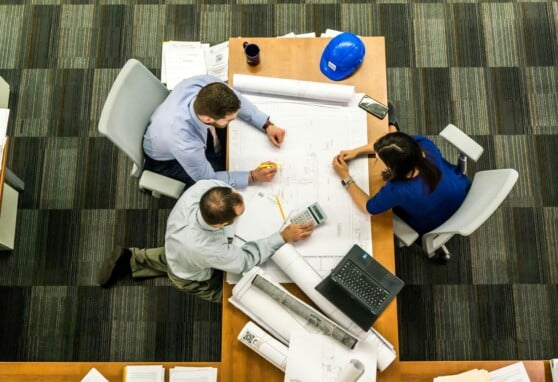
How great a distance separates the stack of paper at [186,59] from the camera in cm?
270

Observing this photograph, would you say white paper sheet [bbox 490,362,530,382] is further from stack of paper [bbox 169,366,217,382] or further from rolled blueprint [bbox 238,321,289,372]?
stack of paper [bbox 169,366,217,382]

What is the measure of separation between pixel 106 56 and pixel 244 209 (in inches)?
70.7

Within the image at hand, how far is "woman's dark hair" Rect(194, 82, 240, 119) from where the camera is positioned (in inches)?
70.9

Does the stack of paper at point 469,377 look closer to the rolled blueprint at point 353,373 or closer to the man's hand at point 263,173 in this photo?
the rolled blueprint at point 353,373

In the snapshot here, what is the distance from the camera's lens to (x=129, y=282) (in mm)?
2646

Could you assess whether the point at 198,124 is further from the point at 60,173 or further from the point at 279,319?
the point at 60,173

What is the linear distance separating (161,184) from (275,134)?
1.70 feet

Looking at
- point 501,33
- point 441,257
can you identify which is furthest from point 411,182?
point 501,33

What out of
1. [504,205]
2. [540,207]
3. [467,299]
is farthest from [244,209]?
[540,207]

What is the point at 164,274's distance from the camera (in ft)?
8.60

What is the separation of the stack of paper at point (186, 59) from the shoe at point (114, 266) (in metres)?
0.94

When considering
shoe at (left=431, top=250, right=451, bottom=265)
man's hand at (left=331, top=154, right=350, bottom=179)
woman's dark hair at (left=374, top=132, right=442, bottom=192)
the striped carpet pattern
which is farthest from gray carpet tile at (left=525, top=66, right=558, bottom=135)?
man's hand at (left=331, top=154, right=350, bottom=179)

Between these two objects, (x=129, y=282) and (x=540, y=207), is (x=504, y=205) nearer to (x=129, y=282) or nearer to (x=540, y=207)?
(x=540, y=207)

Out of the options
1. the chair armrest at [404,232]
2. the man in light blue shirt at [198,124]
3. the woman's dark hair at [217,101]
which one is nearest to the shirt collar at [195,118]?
the man in light blue shirt at [198,124]
